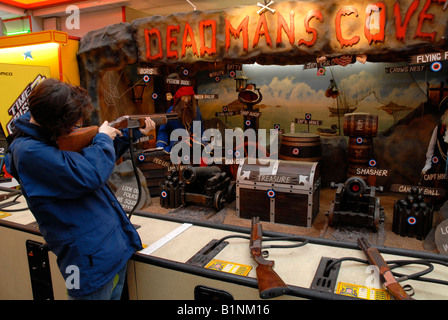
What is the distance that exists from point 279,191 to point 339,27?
235cm

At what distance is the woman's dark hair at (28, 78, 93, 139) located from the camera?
1292mm

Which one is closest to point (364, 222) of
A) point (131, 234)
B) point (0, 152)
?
point (131, 234)

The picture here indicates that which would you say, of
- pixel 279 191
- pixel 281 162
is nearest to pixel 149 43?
pixel 281 162

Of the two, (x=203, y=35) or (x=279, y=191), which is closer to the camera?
(x=279, y=191)

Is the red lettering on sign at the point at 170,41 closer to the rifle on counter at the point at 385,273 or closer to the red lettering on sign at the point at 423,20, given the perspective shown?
the red lettering on sign at the point at 423,20

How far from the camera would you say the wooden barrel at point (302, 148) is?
18.2ft

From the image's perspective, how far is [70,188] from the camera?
132cm

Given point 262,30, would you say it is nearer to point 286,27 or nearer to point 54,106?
point 286,27

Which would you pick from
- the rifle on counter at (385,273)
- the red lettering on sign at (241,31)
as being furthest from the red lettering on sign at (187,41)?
the rifle on counter at (385,273)

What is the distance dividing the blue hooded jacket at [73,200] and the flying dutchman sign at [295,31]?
384cm

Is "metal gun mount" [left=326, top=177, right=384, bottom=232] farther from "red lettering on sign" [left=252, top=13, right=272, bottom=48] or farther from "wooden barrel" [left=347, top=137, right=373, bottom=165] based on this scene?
"red lettering on sign" [left=252, top=13, right=272, bottom=48]

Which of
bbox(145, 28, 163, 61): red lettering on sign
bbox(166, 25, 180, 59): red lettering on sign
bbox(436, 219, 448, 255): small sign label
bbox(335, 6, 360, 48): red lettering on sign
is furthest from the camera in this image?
bbox(145, 28, 163, 61): red lettering on sign

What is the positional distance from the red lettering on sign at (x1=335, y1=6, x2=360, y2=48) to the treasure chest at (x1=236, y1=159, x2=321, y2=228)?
65.8 inches

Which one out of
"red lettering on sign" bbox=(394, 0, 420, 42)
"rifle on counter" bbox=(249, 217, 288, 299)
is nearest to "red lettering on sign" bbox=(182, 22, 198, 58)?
"red lettering on sign" bbox=(394, 0, 420, 42)
